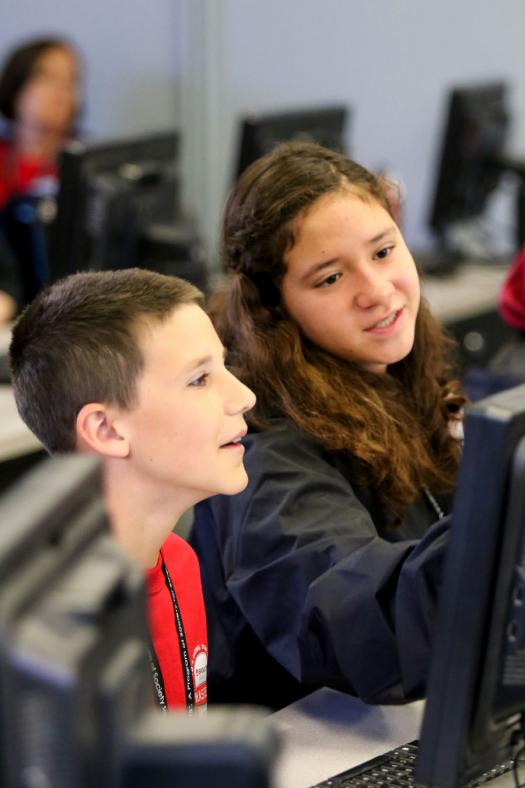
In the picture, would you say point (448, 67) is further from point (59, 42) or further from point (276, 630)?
point (276, 630)

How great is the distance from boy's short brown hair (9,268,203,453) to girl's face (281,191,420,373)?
13.3 inches

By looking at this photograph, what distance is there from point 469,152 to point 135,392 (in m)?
2.75

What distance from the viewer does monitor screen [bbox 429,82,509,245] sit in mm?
3883

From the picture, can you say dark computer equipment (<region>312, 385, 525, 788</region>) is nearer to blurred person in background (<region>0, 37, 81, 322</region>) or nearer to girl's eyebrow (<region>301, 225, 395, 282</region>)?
girl's eyebrow (<region>301, 225, 395, 282</region>)

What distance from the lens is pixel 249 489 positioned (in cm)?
159

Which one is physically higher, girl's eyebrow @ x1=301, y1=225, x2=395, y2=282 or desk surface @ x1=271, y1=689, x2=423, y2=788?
girl's eyebrow @ x1=301, y1=225, x2=395, y2=282

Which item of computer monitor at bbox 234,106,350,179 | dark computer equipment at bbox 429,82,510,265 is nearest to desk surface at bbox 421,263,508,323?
dark computer equipment at bbox 429,82,510,265

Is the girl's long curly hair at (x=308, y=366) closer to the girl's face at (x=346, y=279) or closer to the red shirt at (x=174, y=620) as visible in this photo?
the girl's face at (x=346, y=279)

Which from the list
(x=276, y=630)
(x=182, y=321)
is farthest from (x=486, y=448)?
(x=276, y=630)

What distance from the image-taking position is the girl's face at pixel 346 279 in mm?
1731

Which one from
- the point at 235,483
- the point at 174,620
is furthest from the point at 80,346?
the point at 174,620

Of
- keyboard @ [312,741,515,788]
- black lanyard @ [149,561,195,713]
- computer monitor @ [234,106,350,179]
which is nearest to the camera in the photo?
keyboard @ [312,741,515,788]

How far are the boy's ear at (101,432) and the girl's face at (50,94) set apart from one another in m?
3.29

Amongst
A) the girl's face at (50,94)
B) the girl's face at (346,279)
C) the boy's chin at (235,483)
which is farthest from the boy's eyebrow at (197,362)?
the girl's face at (50,94)
